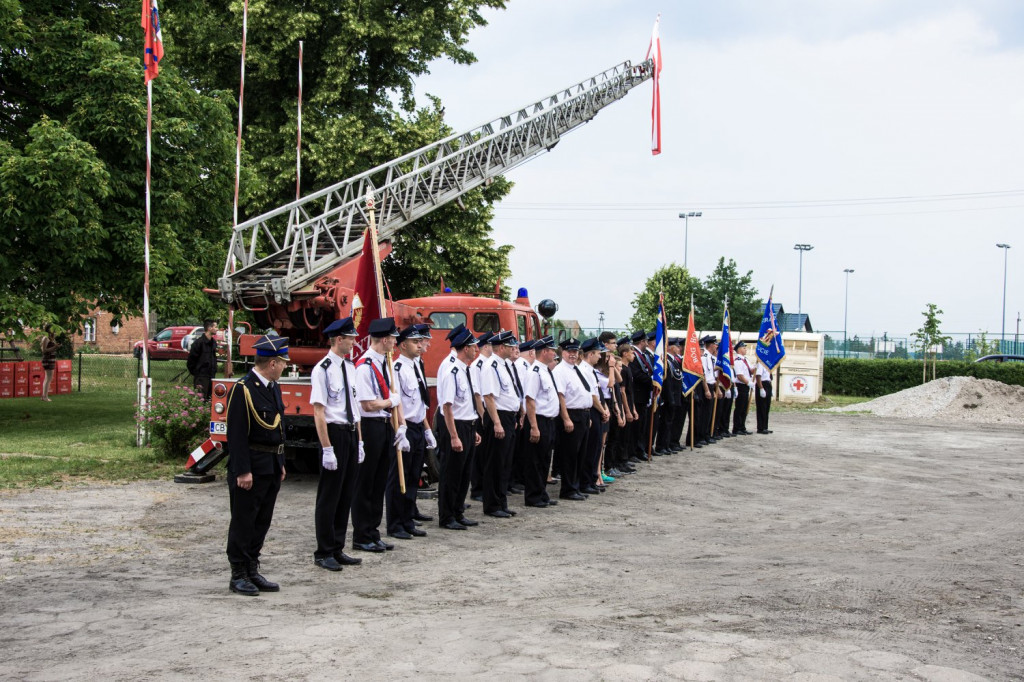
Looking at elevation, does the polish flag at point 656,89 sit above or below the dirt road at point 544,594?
above

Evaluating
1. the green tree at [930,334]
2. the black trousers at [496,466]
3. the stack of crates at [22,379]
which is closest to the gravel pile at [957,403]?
the green tree at [930,334]

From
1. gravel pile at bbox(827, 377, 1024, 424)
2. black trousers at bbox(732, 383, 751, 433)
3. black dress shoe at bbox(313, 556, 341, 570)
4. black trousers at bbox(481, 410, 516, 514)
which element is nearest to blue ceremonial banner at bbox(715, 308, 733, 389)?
black trousers at bbox(732, 383, 751, 433)

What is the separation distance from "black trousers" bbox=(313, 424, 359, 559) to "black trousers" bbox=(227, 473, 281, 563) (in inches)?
27.4

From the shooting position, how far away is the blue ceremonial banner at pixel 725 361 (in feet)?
63.2

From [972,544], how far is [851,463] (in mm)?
7046

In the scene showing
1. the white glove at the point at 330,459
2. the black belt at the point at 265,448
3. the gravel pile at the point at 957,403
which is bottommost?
the gravel pile at the point at 957,403

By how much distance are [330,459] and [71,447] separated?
8.94 m

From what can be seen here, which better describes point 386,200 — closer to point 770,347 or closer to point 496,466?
point 496,466

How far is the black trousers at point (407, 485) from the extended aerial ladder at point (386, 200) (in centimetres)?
408

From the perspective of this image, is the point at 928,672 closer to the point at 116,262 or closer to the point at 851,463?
the point at 851,463

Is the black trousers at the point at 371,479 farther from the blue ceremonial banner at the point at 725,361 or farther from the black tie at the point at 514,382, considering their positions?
Result: the blue ceremonial banner at the point at 725,361

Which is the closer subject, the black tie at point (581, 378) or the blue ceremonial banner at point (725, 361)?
the black tie at point (581, 378)

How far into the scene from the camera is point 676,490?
12477 millimetres

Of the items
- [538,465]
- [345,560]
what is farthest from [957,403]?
[345,560]
